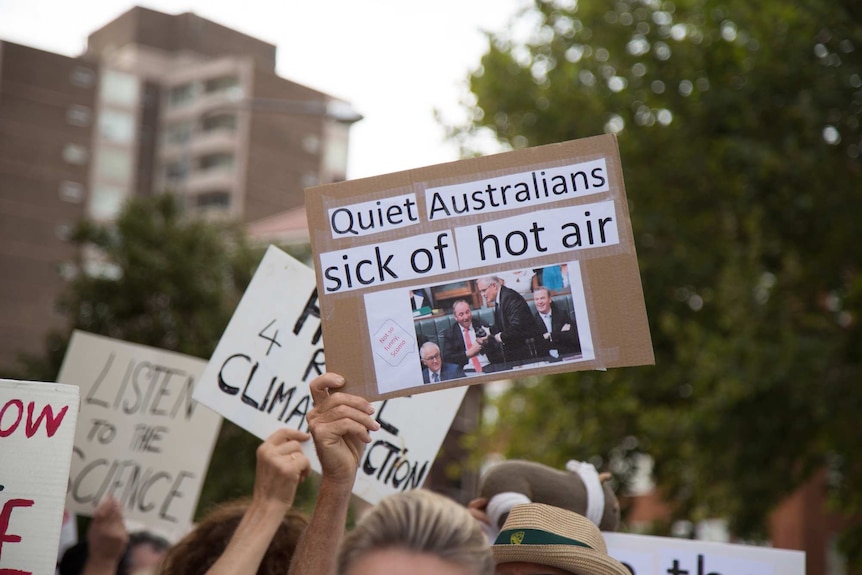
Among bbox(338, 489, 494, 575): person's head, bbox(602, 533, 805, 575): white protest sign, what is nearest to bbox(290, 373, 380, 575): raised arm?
bbox(338, 489, 494, 575): person's head

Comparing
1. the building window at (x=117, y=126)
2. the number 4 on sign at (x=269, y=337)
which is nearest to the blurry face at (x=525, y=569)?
the number 4 on sign at (x=269, y=337)

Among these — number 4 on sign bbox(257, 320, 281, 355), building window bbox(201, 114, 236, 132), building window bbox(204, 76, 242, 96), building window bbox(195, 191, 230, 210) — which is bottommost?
number 4 on sign bbox(257, 320, 281, 355)

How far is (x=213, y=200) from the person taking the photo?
69750 mm

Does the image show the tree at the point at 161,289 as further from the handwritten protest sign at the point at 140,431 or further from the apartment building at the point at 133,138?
the apartment building at the point at 133,138

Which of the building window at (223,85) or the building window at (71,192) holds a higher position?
the building window at (223,85)

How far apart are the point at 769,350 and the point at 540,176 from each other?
9.90 metres

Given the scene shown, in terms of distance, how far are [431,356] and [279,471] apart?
21.8 inches

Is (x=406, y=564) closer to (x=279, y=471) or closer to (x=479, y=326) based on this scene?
(x=479, y=326)

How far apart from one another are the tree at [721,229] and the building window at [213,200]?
5225 cm

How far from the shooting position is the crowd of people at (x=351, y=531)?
199 cm

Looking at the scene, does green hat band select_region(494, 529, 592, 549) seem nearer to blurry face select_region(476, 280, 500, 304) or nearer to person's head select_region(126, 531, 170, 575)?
blurry face select_region(476, 280, 500, 304)

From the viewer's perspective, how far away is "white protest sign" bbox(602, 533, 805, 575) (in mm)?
Answer: 4449

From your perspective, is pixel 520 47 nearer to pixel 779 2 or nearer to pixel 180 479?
pixel 779 2

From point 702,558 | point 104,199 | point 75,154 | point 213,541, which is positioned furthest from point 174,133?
point 213,541
